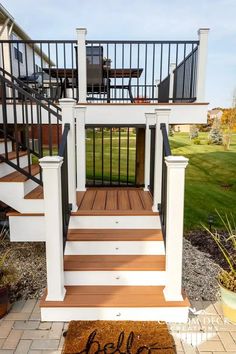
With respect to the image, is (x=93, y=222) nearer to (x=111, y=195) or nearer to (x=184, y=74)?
(x=111, y=195)

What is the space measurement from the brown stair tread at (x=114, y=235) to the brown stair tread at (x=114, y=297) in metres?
0.51

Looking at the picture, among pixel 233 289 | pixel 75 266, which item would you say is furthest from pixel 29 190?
pixel 233 289

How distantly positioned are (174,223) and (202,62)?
311cm

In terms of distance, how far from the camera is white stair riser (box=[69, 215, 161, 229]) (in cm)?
326

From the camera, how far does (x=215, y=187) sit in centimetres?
905

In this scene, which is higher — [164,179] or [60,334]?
[164,179]

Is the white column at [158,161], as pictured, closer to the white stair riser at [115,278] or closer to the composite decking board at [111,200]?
the composite decking board at [111,200]

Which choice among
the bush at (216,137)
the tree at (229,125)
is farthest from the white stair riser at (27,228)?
the bush at (216,137)

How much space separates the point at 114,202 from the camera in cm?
380

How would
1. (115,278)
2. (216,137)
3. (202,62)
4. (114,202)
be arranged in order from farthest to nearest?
1. (216,137)
2. (202,62)
3. (114,202)
4. (115,278)

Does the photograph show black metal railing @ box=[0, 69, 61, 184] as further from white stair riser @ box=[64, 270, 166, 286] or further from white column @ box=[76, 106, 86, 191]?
white stair riser @ box=[64, 270, 166, 286]

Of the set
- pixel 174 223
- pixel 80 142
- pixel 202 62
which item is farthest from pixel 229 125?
pixel 174 223

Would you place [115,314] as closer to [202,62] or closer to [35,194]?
[35,194]

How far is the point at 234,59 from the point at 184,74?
62.2ft
